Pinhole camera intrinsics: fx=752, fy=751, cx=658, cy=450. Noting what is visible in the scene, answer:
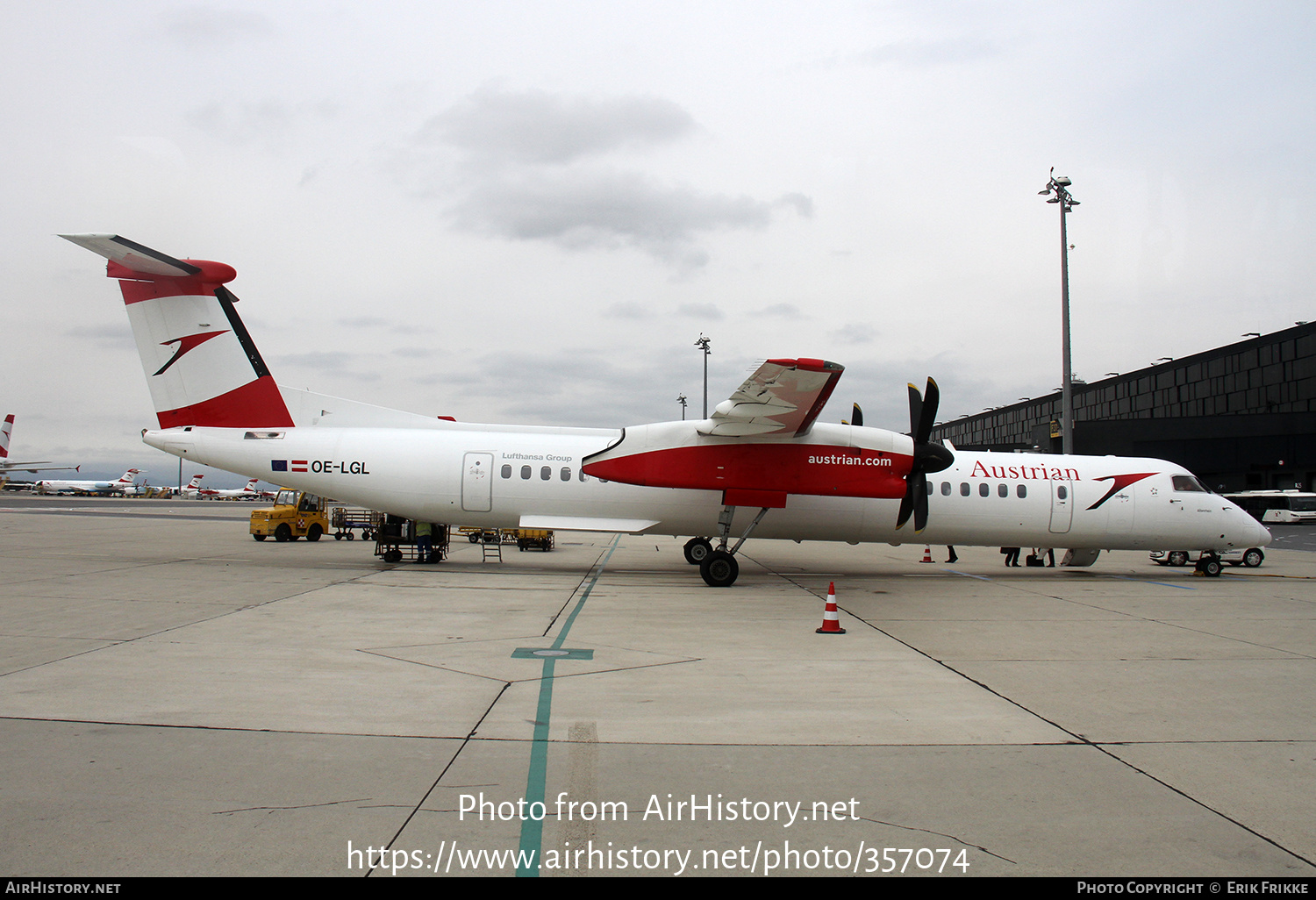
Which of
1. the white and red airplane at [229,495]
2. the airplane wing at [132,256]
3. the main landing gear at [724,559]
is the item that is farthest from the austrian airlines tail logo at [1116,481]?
the white and red airplane at [229,495]

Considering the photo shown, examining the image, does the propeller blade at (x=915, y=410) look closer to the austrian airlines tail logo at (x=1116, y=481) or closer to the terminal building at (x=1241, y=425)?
the austrian airlines tail logo at (x=1116, y=481)

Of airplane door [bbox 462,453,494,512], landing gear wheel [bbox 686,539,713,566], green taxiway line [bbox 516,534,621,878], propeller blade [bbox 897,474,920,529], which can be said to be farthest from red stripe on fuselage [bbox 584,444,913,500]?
green taxiway line [bbox 516,534,621,878]

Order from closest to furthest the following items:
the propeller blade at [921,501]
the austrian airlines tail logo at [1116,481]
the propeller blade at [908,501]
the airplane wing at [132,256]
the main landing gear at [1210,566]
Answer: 1. the airplane wing at [132,256]
2. the propeller blade at [921,501]
3. the propeller blade at [908,501]
4. the austrian airlines tail logo at [1116,481]
5. the main landing gear at [1210,566]

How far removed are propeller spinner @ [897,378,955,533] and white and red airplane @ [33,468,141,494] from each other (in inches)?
3988

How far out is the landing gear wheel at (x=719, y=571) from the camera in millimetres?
15414

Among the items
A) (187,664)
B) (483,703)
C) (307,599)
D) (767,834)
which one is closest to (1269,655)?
(767,834)

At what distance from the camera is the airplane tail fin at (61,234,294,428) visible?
1653cm

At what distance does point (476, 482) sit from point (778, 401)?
23.3 ft

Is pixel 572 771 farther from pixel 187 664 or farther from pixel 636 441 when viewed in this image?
pixel 636 441

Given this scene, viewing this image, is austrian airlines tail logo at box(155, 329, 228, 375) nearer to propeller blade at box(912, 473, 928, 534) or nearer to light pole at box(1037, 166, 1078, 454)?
propeller blade at box(912, 473, 928, 534)

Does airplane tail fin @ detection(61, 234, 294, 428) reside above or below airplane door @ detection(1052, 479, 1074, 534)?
above

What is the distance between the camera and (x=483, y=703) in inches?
257

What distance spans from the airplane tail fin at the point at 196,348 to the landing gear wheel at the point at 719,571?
1027 centimetres

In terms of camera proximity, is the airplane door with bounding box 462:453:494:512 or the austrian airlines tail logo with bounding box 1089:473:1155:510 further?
the austrian airlines tail logo with bounding box 1089:473:1155:510
